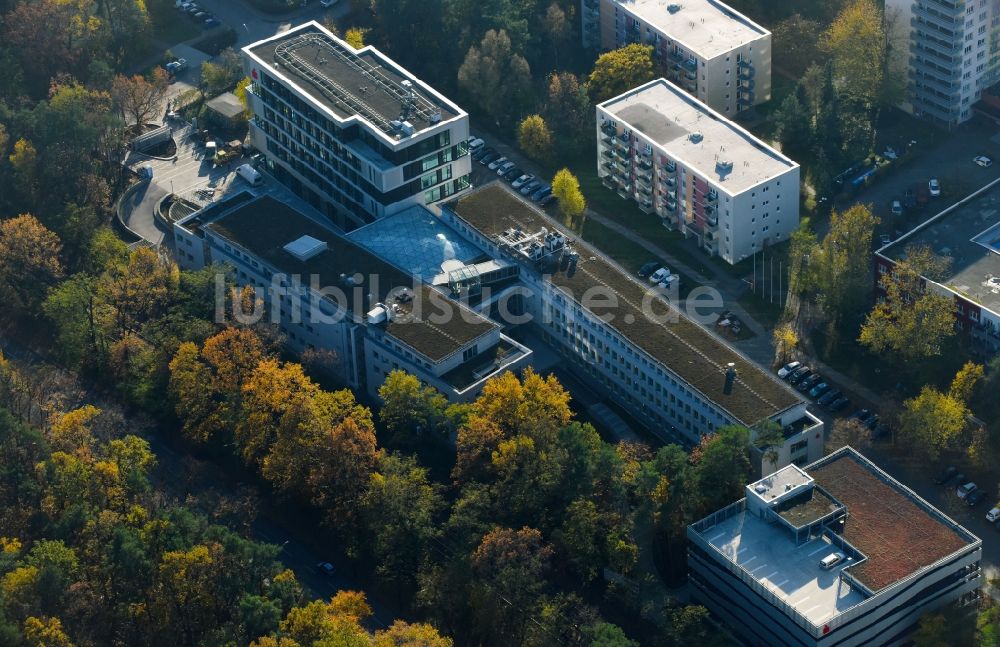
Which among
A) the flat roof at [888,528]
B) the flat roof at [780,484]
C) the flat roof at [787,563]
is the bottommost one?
the flat roof at [787,563]

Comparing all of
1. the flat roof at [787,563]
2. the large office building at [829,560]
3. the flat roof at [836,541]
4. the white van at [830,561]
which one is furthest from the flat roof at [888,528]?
the flat roof at [787,563]

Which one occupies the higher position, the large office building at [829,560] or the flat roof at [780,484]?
the flat roof at [780,484]

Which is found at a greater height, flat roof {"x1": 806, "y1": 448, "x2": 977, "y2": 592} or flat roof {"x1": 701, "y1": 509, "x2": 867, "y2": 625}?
flat roof {"x1": 806, "y1": 448, "x2": 977, "y2": 592}

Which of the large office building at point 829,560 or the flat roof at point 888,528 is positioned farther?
the flat roof at point 888,528

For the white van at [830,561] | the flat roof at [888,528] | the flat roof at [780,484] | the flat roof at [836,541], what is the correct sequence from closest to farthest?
the flat roof at [836,541] → the flat roof at [888,528] → the white van at [830,561] → the flat roof at [780,484]

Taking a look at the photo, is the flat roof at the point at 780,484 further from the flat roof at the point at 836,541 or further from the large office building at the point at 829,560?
the flat roof at the point at 836,541

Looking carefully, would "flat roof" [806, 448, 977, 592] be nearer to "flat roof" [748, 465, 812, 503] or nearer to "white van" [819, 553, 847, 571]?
"white van" [819, 553, 847, 571]

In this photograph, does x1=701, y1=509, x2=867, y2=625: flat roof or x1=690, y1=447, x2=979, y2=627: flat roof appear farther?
x1=690, y1=447, x2=979, y2=627: flat roof

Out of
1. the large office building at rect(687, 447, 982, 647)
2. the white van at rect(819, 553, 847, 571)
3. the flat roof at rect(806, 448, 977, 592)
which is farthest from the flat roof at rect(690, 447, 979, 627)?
the white van at rect(819, 553, 847, 571)
